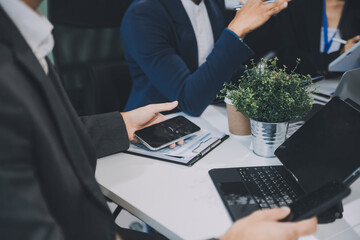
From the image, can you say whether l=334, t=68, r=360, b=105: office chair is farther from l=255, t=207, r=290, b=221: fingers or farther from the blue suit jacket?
l=255, t=207, r=290, b=221: fingers

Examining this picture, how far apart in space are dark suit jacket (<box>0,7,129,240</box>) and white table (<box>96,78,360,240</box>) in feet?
0.45

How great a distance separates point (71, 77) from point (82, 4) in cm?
31

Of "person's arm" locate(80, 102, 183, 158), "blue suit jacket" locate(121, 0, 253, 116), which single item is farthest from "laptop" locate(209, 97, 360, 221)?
"blue suit jacket" locate(121, 0, 253, 116)

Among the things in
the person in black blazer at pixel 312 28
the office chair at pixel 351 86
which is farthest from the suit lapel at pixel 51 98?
the person in black blazer at pixel 312 28

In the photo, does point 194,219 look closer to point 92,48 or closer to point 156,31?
point 156,31

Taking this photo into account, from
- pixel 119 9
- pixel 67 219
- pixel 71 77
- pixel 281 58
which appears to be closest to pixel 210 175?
pixel 67 219

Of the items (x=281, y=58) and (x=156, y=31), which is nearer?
(x=156, y=31)

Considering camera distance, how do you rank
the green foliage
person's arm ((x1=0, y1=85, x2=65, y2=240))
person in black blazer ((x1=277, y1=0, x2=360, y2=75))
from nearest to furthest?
person's arm ((x1=0, y1=85, x2=65, y2=240)) → the green foliage → person in black blazer ((x1=277, y1=0, x2=360, y2=75))

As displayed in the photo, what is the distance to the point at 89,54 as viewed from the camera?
145 cm

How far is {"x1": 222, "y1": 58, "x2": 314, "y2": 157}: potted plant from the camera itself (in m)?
0.78

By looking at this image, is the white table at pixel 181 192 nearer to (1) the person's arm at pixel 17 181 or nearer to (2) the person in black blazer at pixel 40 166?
(2) the person in black blazer at pixel 40 166

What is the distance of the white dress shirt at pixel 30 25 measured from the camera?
462 mm

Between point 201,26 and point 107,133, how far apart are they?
0.70 metres

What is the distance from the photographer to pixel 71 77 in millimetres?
1390
